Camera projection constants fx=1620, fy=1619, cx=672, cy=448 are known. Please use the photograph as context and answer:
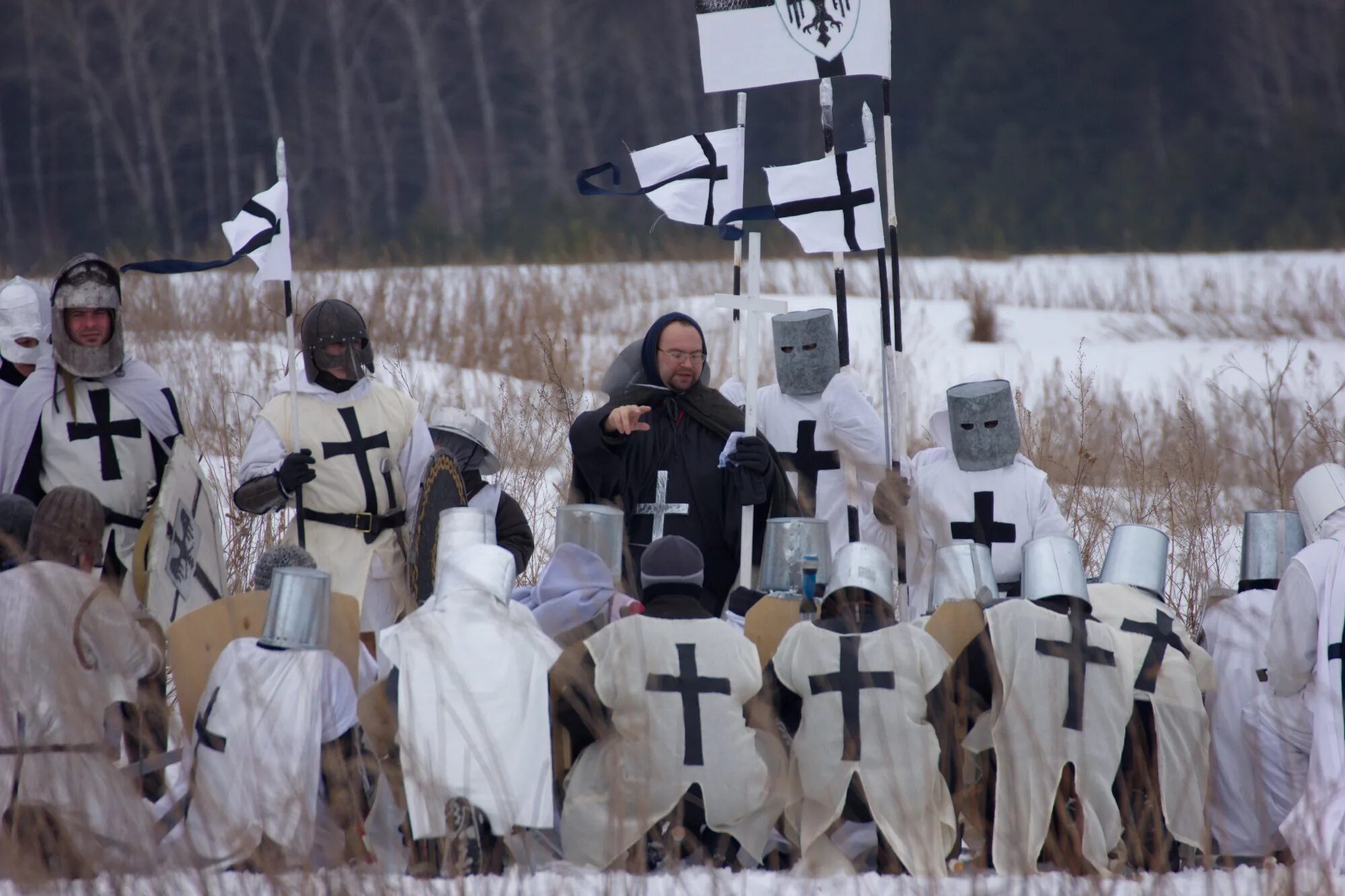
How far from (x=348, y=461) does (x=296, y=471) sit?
282 millimetres

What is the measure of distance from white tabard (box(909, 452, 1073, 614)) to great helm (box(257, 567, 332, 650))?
7.30ft

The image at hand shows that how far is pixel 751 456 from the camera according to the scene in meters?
5.50

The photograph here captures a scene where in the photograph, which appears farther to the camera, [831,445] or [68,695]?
[831,445]

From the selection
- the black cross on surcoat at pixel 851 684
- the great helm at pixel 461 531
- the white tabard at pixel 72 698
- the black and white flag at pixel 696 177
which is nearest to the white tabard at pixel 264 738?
the white tabard at pixel 72 698

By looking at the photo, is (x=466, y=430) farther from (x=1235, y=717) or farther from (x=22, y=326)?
A: (x=1235, y=717)

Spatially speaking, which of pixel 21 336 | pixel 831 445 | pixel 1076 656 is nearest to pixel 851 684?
pixel 1076 656

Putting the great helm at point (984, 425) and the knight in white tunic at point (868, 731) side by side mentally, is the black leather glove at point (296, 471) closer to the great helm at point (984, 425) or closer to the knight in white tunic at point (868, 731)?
the knight in white tunic at point (868, 731)

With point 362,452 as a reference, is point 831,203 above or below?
A: above

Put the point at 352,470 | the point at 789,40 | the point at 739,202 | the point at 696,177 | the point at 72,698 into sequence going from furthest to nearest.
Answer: the point at 696,177 < the point at 739,202 < the point at 789,40 < the point at 352,470 < the point at 72,698

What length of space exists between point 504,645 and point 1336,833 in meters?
2.22

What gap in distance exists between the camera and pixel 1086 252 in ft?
75.1

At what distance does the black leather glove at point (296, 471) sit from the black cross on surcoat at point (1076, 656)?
7.82 ft

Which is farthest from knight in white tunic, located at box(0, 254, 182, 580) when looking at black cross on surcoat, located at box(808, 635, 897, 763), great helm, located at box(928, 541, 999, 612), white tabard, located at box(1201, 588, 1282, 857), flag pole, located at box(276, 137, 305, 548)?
white tabard, located at box(1201, 588, 1282, 857)

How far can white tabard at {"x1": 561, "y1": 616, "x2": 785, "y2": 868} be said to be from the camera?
4.31 meters
